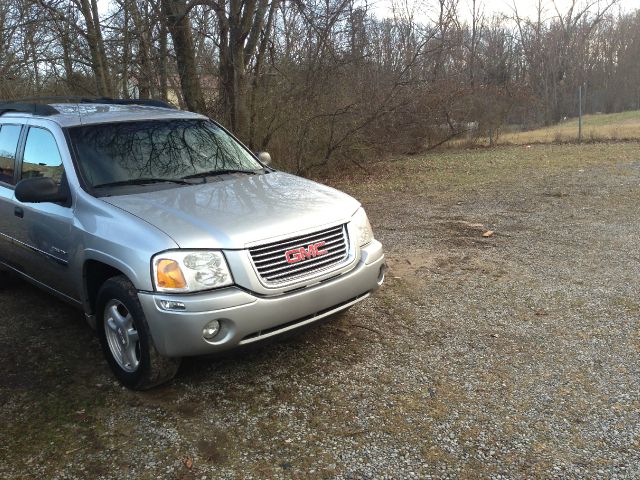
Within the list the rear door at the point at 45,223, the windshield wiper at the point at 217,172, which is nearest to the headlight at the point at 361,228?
the windshield wiper at the point at 217,172

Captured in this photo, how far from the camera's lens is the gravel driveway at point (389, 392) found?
2.94 m

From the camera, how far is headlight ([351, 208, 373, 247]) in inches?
161

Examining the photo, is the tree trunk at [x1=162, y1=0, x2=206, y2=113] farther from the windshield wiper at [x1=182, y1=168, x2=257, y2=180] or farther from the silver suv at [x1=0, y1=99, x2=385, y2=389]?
the windshield wiper at [x1=182, y1=168, x2=257, y2=180]

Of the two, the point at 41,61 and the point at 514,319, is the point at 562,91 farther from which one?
the point at 514,319

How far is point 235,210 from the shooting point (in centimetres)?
369

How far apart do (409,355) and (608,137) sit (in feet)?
65.5

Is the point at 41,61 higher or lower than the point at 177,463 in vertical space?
higher

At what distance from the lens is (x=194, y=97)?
37.4 ft

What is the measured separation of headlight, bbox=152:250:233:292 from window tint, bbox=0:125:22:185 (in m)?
2.43

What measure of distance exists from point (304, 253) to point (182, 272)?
79 cm

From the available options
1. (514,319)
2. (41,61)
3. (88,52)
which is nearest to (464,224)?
(514,319)

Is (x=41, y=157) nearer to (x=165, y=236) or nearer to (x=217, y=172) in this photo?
(x=217, y=172)

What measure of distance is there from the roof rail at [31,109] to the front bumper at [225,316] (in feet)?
7.56

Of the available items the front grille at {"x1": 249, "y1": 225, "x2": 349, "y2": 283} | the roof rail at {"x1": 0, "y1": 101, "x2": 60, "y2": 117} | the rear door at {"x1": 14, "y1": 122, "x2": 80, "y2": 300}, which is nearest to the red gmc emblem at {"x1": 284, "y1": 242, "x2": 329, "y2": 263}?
the front grille at {"x1": 249, "y1": 225, "x2": 349, "y2": 283}
